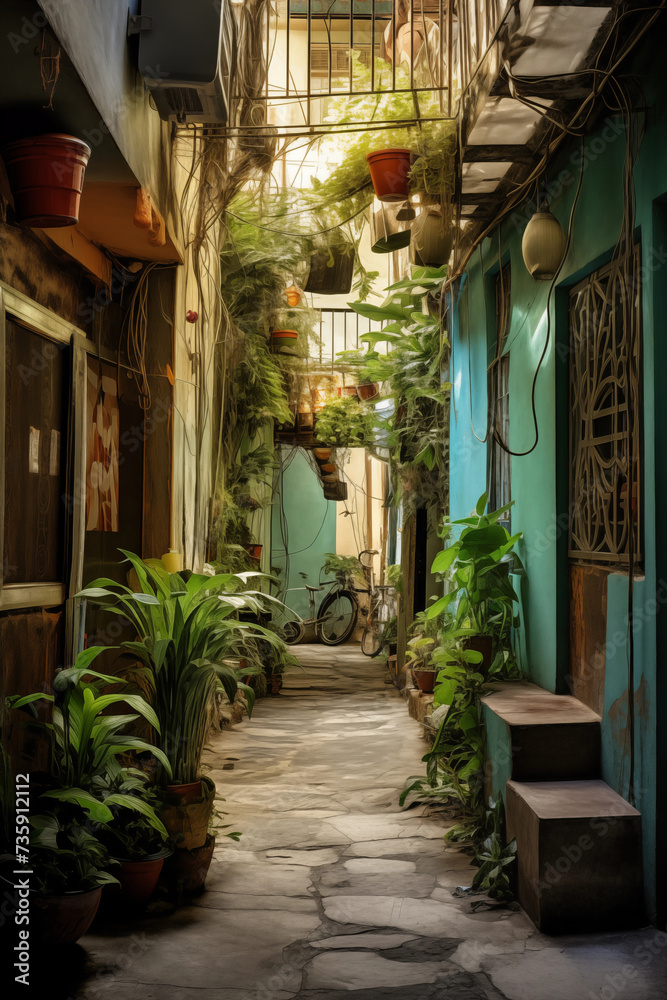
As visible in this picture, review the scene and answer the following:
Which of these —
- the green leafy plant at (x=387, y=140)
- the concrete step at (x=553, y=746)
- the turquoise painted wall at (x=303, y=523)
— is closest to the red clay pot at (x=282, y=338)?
the green leafy plant at (x=387, y=140)

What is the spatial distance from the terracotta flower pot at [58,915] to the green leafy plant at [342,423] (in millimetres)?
8932

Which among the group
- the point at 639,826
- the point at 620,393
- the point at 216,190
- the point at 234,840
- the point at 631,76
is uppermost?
the point at 216,190

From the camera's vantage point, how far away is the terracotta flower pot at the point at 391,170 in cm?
539

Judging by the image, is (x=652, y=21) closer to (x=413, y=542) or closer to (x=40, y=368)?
(x=40, y=368)

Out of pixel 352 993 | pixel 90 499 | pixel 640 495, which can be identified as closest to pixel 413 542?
pixel 90 499

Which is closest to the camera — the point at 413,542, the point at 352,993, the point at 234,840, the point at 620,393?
the point at 352,993

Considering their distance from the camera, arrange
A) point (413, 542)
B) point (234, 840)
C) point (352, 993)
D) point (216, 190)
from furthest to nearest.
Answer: point (413, 542), point (216, 190), point (234, 840), point (352, 993)

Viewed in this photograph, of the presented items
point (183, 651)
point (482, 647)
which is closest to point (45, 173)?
point (183, 651)

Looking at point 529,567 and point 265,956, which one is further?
point 529,567

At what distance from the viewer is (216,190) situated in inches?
240

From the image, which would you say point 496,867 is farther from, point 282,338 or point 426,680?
point 282,338

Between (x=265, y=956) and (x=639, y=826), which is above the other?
(x=639, y=826)

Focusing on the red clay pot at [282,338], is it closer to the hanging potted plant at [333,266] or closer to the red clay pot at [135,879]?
the hanging potted plant at [333,266]

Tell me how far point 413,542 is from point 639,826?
607 cm
